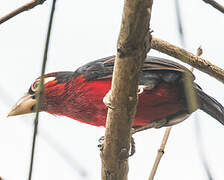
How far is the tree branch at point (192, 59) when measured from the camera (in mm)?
2996

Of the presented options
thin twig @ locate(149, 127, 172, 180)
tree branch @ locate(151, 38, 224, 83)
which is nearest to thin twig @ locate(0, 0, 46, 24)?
tree branch @ locate(151, 38, 224, 83)

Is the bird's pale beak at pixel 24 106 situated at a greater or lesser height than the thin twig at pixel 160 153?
greater

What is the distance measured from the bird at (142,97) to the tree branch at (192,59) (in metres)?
0.58

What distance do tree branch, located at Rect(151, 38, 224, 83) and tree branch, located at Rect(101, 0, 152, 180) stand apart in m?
0.82

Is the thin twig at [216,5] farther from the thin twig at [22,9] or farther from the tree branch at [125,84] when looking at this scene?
the thin twig at [22,9]

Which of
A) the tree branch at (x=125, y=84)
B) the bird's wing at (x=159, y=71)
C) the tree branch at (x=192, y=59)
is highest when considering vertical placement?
the bird's wing at (x=159, y=71)

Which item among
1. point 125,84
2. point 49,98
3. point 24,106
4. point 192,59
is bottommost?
point 125,84

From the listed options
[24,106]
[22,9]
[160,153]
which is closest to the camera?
[22,9]

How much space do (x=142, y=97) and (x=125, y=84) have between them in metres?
1.64

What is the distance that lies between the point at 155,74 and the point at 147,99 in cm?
26

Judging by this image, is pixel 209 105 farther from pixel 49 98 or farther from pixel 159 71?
pixel 49 98

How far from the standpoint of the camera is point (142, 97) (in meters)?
3.86

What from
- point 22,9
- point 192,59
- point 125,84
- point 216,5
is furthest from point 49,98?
point 216,5

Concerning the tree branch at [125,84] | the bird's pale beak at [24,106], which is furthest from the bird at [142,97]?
the tree branch at [125,84]
